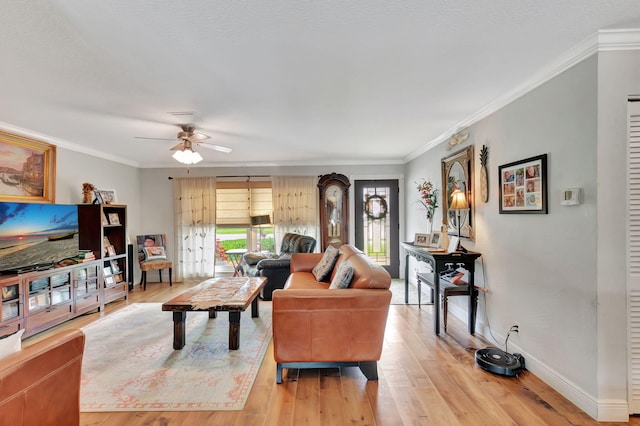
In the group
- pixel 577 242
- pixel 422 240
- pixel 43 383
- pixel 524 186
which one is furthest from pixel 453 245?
pixel 43 383

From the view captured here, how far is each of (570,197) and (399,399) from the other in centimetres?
191

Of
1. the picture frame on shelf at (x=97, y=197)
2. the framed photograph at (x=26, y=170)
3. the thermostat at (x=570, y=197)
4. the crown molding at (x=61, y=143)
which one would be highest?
the crown molding at (x=61, y=143)

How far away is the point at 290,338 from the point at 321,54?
214 cm

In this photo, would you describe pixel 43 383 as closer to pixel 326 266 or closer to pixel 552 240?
pixel 326 266

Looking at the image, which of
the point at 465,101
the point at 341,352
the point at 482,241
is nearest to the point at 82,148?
the point at 341,352

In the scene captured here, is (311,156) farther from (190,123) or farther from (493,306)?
(493,306)

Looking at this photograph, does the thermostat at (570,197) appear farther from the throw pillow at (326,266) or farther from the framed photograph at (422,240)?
the throw pillow at (326,266)

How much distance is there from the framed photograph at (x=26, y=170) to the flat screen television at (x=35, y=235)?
303 millimetres

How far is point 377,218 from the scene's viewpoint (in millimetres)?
6105

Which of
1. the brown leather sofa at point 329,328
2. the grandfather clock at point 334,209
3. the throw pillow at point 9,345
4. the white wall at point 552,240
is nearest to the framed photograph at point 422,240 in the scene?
the white wall at point 552,240

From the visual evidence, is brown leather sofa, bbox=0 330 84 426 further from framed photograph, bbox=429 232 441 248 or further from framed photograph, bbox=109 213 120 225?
framed photograph, bbox=109 213 120 225

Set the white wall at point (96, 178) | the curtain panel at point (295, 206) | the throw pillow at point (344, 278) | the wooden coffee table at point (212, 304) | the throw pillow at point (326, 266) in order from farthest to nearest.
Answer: the curtain panel at point (295, 206)
the white wall at point (96, 178)
the throw pillow at point (326, 266)
the wooden coffee table at point (212, 304)
the throw pillow at point (344, 278)

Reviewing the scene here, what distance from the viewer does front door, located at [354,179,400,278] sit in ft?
20.0

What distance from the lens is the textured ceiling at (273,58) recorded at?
1.56m
